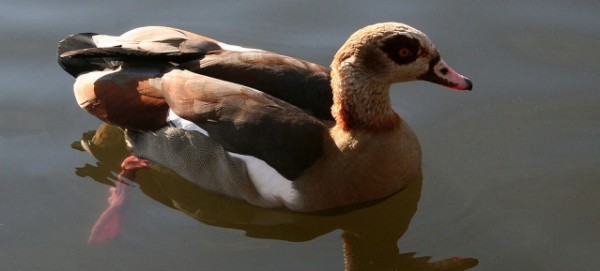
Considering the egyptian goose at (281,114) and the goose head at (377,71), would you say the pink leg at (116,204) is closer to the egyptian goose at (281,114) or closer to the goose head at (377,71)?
the egyptian goose at (281,114)

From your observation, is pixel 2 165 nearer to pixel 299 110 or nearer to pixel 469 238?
pixel 299 110

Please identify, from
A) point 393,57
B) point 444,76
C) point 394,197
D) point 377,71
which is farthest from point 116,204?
point 444,76

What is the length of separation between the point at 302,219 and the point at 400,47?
4.19 feet

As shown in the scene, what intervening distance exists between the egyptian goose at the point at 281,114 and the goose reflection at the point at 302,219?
130 millimetres

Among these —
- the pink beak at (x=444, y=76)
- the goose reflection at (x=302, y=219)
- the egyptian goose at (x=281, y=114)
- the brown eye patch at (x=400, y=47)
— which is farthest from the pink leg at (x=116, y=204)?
the pink beak at (x=444, y=76)

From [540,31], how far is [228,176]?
297cm

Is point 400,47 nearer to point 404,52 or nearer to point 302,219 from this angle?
point 404,52

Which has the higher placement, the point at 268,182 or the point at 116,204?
the point at 268,182

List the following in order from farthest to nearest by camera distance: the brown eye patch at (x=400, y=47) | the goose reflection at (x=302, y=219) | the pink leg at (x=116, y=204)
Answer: the pink leg at (x=116, y=204)
the goose reflection at (x=302, y=219)
the brown eye patch at (x=400, y=47)

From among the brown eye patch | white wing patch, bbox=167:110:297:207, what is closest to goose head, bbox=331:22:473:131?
the brown eye patch

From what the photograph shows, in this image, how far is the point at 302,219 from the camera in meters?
6.41

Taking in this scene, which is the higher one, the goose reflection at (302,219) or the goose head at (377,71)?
the goose head at (377,71)

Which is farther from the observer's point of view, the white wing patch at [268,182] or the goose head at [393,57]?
the white wing patch at [268,182]

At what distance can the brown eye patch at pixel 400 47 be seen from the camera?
238 inches
